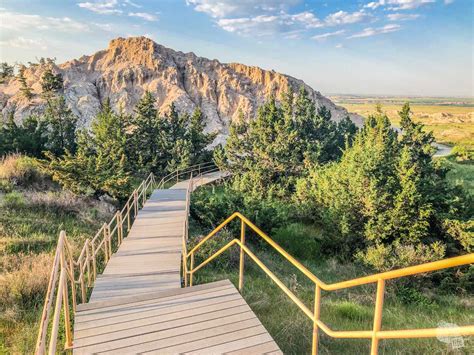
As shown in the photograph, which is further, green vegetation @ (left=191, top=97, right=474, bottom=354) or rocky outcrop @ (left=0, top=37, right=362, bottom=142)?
rocky outcrop @ (left=0, top=37, right=362, bottom=142)

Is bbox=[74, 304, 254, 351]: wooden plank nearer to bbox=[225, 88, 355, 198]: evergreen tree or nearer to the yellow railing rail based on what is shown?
the yellow railing rail

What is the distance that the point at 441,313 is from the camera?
8.16m

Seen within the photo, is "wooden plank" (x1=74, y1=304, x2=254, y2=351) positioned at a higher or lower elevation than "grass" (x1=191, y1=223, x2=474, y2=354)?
higher

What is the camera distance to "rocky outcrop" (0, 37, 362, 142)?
6256 cm

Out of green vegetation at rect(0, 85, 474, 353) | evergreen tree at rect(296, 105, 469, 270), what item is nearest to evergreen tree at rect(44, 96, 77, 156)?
green vegetation at rect(0, 85, 474, 353)

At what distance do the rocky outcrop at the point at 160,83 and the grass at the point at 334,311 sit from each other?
51.1 m

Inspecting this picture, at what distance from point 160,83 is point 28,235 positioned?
208 feet

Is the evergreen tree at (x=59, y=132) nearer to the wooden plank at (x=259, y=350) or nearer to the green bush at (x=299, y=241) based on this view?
the green bush at (x=299, y=241)

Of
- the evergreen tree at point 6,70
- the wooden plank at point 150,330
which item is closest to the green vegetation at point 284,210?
the wooden plank at point 150,330

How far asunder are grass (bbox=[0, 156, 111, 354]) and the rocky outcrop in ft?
154

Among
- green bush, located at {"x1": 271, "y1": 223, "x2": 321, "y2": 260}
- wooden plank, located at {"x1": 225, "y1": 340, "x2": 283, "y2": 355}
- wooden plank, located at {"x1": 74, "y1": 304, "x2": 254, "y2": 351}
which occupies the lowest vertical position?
green bush, located at {"x1": 271, "y1": 223, "x2": 321, "y2": 260}

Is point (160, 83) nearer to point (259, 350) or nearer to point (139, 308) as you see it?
point (139, 308)

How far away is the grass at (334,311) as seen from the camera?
4430mm

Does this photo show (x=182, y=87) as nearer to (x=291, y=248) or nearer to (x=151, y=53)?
(x=151, y=53)
